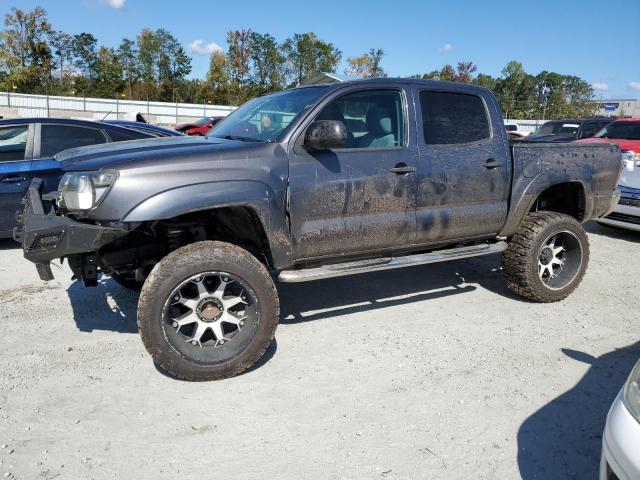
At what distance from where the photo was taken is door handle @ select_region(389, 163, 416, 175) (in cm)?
400

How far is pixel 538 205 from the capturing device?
17.8 ft

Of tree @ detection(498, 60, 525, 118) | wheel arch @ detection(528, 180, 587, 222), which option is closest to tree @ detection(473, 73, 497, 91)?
tree @ detection(498, 60, 525, 118)

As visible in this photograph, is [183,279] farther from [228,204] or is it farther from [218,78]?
[218,78]

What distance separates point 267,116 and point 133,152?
44.9 inches

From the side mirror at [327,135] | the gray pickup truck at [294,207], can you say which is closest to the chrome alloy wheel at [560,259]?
the gray pickup truck at [294,207]

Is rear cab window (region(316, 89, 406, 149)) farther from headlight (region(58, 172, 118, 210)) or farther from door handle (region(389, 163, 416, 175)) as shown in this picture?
headlight (region(58, 172, 118, 210))

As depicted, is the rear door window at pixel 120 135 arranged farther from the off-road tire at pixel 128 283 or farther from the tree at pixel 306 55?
the tree at pixel 306 55

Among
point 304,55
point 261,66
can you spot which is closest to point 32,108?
point 261,66

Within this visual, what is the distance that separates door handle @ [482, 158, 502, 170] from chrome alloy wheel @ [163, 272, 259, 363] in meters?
2.37

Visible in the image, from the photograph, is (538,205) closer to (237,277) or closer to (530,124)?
(237,277)

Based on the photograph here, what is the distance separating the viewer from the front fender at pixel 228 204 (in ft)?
10.4

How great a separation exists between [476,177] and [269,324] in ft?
7.29

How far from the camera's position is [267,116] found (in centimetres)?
417

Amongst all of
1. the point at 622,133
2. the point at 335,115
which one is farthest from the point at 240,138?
the point at 622,133
